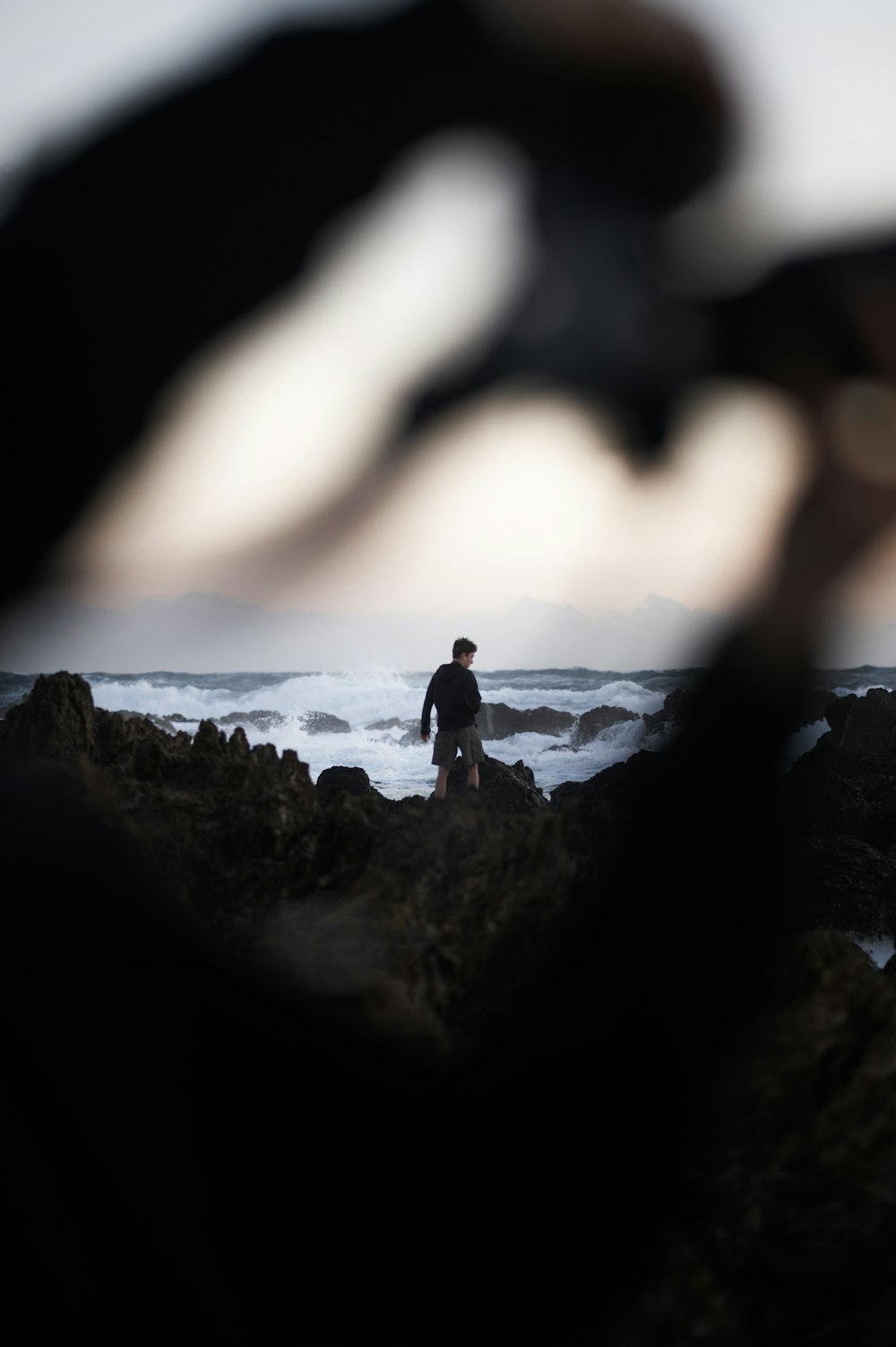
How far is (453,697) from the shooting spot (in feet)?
17.3

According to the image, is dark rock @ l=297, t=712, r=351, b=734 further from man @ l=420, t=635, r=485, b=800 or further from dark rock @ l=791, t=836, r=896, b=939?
dark rock @ l=791, t=836, r=896, b=939

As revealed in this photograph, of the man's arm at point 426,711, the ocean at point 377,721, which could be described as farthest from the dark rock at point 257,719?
the man's arm at point 426,711

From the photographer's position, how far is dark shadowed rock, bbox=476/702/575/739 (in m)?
13.8

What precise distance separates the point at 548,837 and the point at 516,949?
149mm

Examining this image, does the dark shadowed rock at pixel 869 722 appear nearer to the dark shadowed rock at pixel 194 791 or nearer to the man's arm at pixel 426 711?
the man's arm at pixel 426 711

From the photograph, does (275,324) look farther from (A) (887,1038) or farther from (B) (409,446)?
(A) (887,1038)

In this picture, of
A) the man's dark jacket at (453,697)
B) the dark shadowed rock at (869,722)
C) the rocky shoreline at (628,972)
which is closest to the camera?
the rocky shoreline at (628,972)

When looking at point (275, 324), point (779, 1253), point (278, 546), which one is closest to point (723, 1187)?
point (779, 1253)

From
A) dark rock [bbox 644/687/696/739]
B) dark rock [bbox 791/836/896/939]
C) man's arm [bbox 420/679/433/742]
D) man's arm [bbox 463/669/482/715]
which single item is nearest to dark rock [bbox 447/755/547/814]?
man's arm [bbox 420/679/433/742]

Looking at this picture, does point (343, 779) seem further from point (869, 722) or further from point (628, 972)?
point (628, 972)

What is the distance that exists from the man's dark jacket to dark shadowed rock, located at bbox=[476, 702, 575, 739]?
760 centimetres

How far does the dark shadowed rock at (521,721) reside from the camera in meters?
13.8

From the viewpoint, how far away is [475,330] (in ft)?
2.64

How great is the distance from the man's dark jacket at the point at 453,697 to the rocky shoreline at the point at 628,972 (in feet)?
12.5
